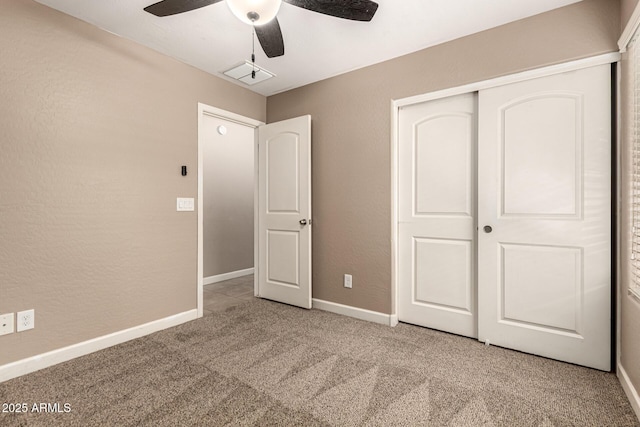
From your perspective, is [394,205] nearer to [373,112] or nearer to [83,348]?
[373,112]

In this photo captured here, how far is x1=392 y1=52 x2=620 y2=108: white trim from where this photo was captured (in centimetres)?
201

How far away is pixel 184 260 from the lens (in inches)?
115

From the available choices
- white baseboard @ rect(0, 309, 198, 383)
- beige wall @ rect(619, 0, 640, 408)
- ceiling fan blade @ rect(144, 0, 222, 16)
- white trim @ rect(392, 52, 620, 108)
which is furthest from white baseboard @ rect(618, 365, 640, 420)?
white baseboard @ rect(0, 309, 198, 383)

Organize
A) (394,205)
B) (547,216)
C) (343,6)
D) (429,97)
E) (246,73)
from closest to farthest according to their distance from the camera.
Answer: (343,6) < (547,216) < (429,97) < (394,205) < (246,73)

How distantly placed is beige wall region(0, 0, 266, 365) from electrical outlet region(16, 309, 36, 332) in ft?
0.10

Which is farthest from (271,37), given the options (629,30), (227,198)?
(227,198)

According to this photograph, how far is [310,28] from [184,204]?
185 cm

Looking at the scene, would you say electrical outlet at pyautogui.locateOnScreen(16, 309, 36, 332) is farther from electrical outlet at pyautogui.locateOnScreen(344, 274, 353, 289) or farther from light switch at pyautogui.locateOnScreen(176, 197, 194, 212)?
electrical outlet at pyautogui.locateOnScreen(344, 274, 353, 289)

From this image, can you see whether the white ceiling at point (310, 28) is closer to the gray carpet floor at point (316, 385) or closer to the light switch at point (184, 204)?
the light switch at point (184, 204)

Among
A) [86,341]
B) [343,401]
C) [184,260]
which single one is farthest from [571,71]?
[86,341]

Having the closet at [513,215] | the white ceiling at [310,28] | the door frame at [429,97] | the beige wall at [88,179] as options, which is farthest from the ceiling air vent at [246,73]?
the closet at [513,215]

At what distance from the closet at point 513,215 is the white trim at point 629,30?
0.58 ft

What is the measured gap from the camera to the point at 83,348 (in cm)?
225

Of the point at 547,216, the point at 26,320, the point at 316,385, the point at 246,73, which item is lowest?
the point at 316,385
